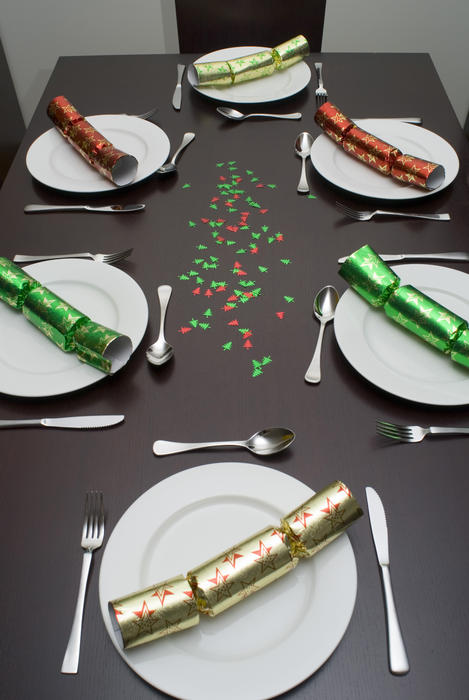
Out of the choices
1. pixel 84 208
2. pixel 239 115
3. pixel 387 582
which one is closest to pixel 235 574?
pixel 387 582

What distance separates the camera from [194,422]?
0.67 meters

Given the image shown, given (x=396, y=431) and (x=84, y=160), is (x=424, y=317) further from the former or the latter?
(x=84, y=160)

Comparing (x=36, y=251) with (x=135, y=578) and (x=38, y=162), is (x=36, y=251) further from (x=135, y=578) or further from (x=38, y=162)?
(x=135, y=578)

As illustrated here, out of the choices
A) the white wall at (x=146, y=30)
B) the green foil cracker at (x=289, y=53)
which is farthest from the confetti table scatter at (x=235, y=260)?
the white wall at (x=146, y=30)

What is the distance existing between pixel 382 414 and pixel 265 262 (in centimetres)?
31

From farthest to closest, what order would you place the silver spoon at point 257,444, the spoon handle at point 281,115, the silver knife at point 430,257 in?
the spoon handle at point 281,115 → the silver knife at point 430,257 → the silver spoon at point 257,444

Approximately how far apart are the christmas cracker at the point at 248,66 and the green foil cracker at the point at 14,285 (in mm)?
678

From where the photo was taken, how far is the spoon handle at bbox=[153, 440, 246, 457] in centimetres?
64

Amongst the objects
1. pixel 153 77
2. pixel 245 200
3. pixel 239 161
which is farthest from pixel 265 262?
pixel 153 77

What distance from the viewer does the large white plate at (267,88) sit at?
3.95 ft

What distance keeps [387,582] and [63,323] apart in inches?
18.4

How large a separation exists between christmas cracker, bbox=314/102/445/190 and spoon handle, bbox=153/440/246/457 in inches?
22.5

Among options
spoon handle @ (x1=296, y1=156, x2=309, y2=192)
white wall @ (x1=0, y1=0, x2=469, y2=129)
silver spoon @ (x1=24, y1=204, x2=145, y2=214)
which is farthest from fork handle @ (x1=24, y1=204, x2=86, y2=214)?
white wall @ (x1=0, y1=0, x2=469, y2=129)

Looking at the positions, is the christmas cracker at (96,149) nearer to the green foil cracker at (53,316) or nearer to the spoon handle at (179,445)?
the green foil cracker at (53,316)
